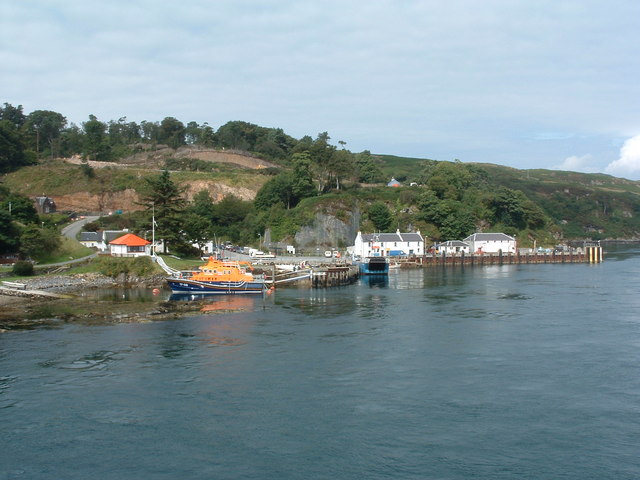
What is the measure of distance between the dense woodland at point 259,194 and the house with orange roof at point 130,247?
3.05 m

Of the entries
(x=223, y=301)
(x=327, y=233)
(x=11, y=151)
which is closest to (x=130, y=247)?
(x=223, y=301)

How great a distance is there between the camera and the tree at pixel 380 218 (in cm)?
9012

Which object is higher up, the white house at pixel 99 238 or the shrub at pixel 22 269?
the white house at pixel 99 238

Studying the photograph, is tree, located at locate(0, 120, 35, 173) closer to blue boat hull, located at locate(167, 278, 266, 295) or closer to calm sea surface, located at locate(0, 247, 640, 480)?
blue boat hull, located at locate(167, 278, 266, 295)

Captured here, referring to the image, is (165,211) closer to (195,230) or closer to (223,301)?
(195,230)

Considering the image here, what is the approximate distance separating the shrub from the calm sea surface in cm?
2163

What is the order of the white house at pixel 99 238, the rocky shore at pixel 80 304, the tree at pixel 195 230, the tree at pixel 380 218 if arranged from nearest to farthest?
the rocky shore at pixel 80 304 → the tree at pixel 195 230 → the white house at pixel 99 238 → the tree at pixel 380 218

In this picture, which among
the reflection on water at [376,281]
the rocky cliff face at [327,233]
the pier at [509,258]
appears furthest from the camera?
the rocky cliff face at [327,233]

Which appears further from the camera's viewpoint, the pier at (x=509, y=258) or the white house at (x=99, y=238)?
the pier at (x=509, y=258)

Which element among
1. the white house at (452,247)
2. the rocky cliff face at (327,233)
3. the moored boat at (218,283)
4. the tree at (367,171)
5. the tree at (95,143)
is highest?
the tree at (95,143)

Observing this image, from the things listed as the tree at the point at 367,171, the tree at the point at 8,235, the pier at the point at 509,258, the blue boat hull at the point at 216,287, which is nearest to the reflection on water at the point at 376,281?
the blue boat hull at the point at 216,287

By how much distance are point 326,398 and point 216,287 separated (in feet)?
94.4

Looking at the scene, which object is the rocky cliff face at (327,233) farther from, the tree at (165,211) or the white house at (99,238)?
the white house at (99,238)

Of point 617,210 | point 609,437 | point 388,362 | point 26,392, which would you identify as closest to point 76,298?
point 26,392
